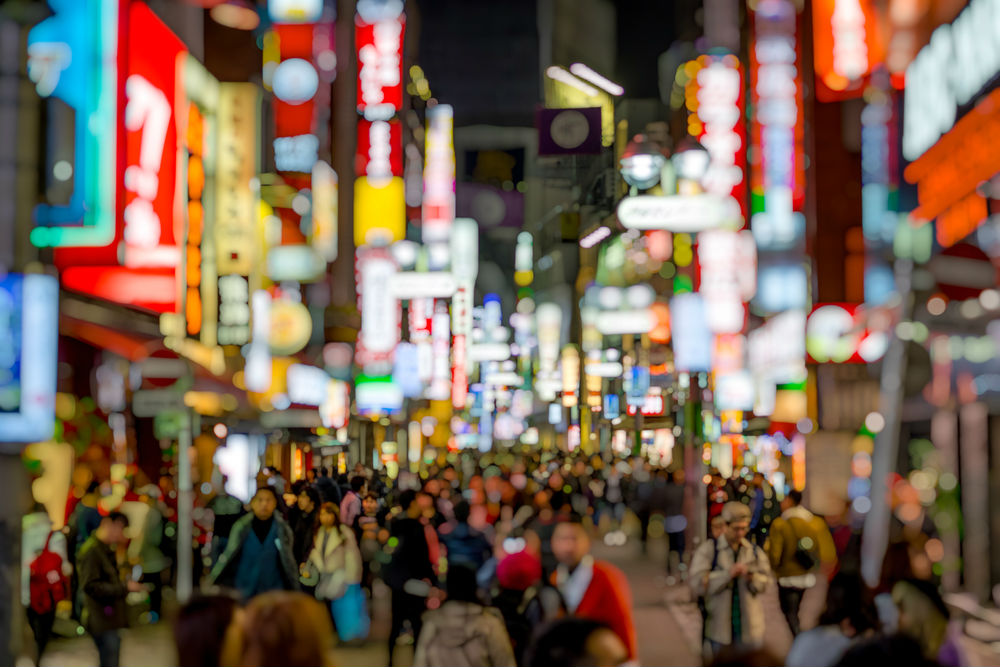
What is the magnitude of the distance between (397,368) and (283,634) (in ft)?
139

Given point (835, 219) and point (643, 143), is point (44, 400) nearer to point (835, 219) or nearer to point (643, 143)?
point (643, 143)

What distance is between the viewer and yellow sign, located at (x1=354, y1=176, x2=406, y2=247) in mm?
38469

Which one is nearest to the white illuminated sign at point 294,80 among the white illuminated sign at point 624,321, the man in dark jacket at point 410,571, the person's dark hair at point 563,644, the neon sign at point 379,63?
the neon sign at point 379,63

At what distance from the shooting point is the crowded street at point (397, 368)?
25.4 feet

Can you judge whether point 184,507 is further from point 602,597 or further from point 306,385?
point 306,385

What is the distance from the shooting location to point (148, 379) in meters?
13.5

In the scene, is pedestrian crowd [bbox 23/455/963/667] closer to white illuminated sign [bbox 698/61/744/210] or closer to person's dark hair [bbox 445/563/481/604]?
person's dark hair [bbox 445/563/481/604]

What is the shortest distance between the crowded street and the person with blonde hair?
13 mm

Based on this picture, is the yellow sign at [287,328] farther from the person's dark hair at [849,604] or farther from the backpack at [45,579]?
the person's dark hair at [849,604]

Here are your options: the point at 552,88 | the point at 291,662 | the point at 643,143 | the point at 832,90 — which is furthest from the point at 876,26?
the point at 552,88

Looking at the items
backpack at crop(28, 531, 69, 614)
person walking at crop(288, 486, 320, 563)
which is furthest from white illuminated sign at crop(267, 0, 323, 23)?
backpack at crop(28, 531, 69, 614)

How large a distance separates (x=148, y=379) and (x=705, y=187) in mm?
16952

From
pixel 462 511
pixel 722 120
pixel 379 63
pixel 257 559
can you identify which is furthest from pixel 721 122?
pixel 257 559

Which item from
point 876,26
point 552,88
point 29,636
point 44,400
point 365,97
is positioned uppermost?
point 552,88
